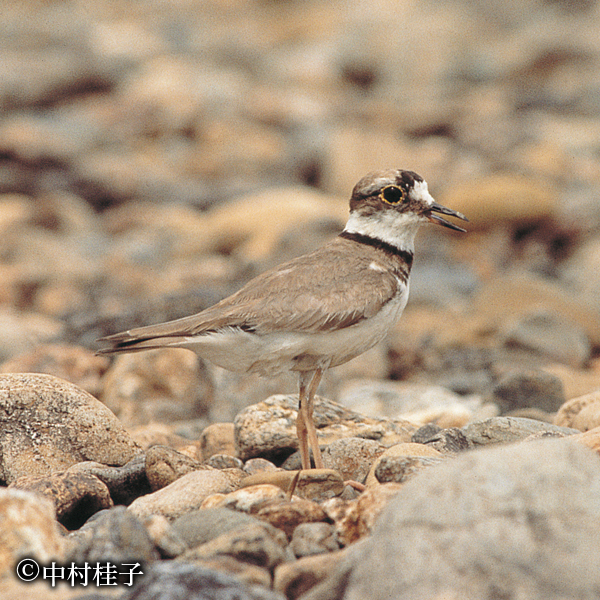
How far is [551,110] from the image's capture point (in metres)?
20.7

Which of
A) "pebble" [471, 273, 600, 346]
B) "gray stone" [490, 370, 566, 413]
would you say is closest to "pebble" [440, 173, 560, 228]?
"pebble" [471, 273, 600, 346]

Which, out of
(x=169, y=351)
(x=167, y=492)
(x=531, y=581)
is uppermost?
(x=531, y=581)

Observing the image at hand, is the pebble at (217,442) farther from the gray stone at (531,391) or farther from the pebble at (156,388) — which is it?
the gray stone at (531,391)

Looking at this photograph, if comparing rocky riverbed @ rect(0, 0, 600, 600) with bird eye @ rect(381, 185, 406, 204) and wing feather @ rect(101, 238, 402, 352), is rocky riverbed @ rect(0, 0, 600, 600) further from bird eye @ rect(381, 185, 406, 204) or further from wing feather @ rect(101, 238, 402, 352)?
bird eye @ rect(381, 185, 406, 204)

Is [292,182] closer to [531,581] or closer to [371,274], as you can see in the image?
[371,274]

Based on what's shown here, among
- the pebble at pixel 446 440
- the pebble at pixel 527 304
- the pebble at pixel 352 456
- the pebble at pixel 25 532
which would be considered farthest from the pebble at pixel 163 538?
the pebble at pixel 527 304

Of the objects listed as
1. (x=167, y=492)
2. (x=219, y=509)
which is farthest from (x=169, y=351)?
(x=219, y=509)

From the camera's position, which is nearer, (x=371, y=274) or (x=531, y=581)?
(x=531, y=581)

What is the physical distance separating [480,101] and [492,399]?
687 inches

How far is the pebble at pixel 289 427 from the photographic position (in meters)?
4.78

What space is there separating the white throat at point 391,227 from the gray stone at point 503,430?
1.18 m

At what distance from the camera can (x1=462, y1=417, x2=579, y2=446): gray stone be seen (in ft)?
14.0

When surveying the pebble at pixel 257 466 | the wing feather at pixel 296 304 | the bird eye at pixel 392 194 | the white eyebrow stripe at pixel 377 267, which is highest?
the bird eye at pixel 392 194

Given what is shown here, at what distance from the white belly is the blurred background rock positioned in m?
1.63
